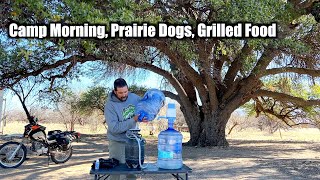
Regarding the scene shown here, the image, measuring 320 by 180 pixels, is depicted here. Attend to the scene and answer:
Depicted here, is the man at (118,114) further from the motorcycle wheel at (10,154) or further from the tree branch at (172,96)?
the tree branch at (172,96)

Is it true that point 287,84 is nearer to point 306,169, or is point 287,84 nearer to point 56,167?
point 306,169

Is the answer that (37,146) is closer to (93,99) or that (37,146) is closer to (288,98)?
(288,98)

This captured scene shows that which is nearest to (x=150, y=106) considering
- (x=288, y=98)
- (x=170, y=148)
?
(x=170, y=148)

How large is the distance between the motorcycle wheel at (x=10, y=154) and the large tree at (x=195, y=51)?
6.44 ft

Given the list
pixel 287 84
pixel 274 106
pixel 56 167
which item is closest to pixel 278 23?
pixel 56 167

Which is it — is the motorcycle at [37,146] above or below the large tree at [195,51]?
below

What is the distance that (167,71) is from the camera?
13.6 meters

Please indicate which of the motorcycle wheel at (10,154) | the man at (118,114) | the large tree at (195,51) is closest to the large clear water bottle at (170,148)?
the man at (118,114)

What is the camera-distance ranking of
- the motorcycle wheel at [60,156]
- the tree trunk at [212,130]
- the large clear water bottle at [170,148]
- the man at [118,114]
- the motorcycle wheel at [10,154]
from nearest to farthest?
the large clear water bottle at [170,148], the man at [118,114], the motorcycle wheel at [10,154], the motorcycle wheel at [60,156], the tree trunk at [212,130]

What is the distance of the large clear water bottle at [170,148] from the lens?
3709mm

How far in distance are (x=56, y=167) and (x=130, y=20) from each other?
158 inches

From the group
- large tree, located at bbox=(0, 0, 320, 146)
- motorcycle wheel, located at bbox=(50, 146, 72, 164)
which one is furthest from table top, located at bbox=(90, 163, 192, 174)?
motorcycle wheel, located at bbox=(50, 146, 72, 164)

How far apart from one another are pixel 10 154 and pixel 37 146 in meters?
0.67

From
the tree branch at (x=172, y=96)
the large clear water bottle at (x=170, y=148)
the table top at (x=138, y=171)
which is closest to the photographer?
the table top at (x=138, y=171)
